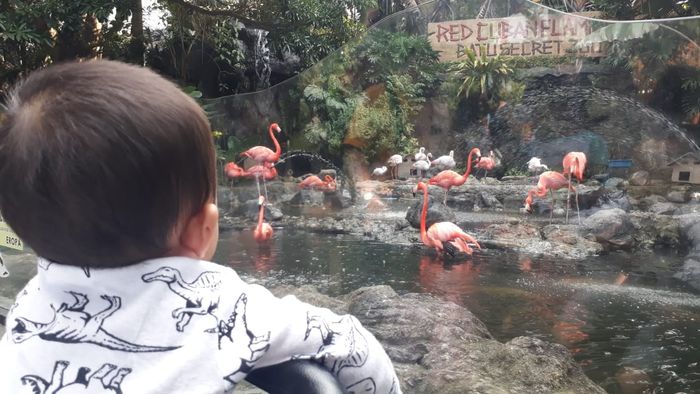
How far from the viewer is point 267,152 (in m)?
2.53

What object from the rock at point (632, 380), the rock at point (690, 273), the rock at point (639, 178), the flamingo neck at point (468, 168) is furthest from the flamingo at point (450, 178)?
the rock at point (632, 380)

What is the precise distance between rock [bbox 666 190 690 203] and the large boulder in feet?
1.80

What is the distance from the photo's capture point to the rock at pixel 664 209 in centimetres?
167

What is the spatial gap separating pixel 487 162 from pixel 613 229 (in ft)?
1.41

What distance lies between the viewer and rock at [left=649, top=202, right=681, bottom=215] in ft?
5.48

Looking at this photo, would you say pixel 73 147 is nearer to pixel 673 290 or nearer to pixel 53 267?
pixel 53 267

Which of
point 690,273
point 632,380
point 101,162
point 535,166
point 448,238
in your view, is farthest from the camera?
point 448,238

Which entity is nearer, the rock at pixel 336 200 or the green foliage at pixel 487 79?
the green foliage at pixel 487 79

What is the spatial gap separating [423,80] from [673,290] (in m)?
1.00

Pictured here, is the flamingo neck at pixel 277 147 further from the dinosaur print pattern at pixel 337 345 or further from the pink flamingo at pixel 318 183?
the dinosaur print pattern at pixel 337 345

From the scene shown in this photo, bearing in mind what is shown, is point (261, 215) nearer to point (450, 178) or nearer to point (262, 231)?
point (262, 231)

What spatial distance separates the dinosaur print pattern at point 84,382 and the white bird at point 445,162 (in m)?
1.63

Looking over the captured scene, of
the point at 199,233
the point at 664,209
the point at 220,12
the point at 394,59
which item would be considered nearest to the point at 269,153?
the point at 394,59

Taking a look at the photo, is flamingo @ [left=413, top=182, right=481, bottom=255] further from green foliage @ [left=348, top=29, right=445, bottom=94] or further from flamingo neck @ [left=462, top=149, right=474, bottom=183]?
green foliage @ [left=348, top=29, right=445, bottom=94]
